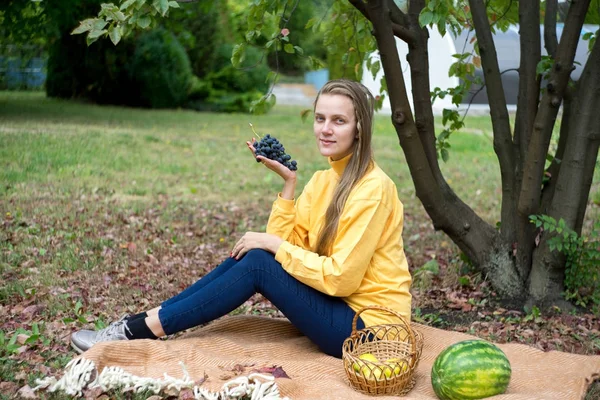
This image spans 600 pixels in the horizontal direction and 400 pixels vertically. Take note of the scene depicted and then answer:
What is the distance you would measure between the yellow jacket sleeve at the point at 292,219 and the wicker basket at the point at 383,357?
677 millimetres

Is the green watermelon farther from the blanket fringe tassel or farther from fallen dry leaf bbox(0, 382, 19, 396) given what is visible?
fallen dry leaf bbox(0, 382, 19, 396)

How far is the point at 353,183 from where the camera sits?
138 inches

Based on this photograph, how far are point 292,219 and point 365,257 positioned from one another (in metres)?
0.59

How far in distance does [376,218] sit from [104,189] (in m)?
5.24

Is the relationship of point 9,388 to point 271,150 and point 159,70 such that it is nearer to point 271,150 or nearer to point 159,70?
point 271,150

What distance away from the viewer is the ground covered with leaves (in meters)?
4.11

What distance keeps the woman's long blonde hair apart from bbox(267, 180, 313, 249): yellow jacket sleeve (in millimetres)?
291

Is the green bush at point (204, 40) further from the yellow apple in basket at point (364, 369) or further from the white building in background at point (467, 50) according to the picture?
the yellow apple in basket at point (364, 369)

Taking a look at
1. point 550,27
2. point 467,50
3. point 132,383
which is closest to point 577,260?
point 550,27

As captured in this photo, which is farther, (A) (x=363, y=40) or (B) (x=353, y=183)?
(A) (x=363, y=40)

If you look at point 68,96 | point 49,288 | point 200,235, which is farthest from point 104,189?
point 68,96

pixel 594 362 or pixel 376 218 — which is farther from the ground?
pixel 376 218

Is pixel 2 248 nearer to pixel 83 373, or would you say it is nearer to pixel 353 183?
pixel 83 373

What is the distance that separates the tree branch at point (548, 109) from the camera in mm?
4273
